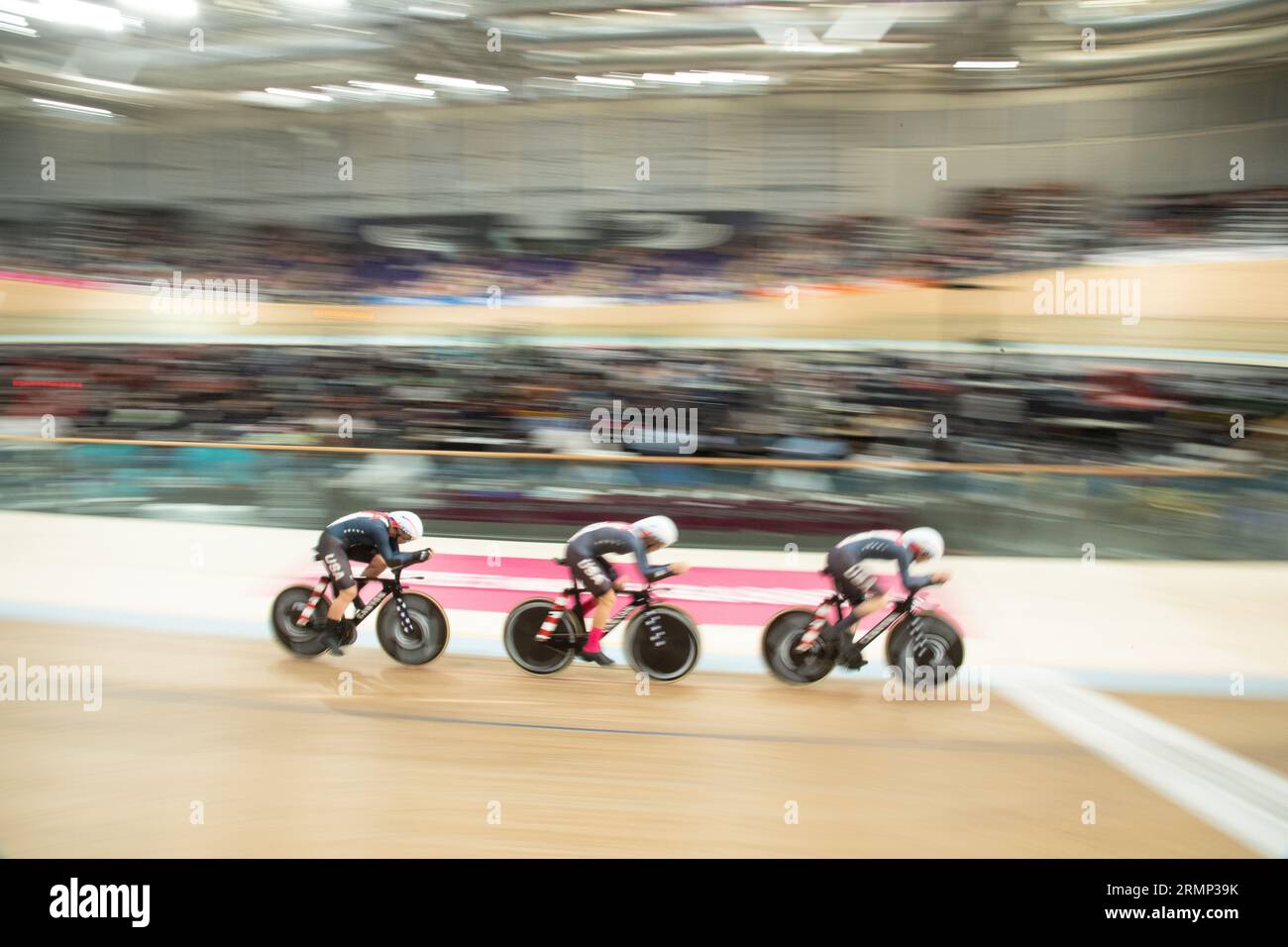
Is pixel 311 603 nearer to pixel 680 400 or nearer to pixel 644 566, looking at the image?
pixel 644 566

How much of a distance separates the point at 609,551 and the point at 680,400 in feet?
16.2

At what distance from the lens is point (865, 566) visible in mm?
4184

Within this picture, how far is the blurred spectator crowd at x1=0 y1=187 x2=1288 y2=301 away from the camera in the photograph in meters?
9.09

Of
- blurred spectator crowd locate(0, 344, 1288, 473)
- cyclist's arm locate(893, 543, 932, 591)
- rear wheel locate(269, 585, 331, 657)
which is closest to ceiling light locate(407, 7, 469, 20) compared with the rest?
blurred spectator crowd locate(0, 344, 1288, 473)

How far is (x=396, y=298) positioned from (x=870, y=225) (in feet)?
17.8

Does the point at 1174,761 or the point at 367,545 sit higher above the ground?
the point at 367,545

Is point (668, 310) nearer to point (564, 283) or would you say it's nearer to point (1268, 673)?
point (564, 283)

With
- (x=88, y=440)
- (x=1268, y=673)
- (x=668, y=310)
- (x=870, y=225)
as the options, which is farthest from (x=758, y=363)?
(x=88, y=440)

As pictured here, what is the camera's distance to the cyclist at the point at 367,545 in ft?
14.3

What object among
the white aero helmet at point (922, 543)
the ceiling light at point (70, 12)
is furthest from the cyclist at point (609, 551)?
the ceiling light at point (70, 12)

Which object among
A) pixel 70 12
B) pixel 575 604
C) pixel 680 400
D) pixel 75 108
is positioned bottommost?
pixel 575 604

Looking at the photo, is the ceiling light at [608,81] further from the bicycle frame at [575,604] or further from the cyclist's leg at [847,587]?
the cyclist's leg at [847,587]

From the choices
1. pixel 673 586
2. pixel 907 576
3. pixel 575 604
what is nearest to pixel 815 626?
pixel 907 576

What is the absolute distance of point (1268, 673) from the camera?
4.61m
